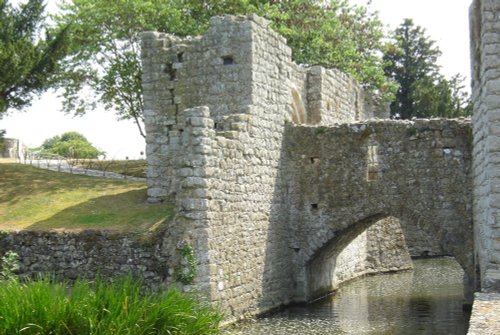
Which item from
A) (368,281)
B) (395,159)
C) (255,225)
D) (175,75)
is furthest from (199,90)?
(368,281)

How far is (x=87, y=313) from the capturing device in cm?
805

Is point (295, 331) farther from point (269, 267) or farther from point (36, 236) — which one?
point (36, 236)

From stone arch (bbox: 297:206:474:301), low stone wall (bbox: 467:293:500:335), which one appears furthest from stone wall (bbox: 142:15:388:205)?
low stone wall (bbox: 467:293:500:335)

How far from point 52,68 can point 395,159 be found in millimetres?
10477

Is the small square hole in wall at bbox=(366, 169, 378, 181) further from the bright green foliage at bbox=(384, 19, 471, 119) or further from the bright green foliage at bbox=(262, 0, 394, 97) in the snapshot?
the bright green foliage at bbox=(384, 19, 471, 119)

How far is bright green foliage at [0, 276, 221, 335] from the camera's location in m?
7.80

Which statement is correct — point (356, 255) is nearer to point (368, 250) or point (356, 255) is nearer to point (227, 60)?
point (368, 250)

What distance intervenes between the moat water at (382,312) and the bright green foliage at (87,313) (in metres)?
4.09

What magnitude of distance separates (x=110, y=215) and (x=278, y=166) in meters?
3.99

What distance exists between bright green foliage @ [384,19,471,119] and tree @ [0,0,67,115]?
2215 centimetres

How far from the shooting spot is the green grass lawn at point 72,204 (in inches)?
593

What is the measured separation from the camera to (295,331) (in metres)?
13.6

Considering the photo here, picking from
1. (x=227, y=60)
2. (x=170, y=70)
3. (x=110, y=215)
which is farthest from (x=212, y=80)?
(x=110, y=215)

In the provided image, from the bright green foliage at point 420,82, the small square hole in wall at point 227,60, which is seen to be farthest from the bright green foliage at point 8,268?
the bright green foliage at point 420,82
